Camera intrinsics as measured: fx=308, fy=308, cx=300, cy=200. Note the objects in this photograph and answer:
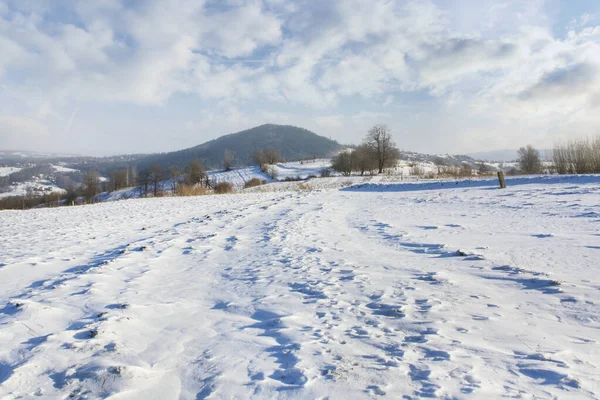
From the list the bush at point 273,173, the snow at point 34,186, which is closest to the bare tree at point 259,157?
the bush at point 273,173

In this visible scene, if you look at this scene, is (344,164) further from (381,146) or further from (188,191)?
(188,191)

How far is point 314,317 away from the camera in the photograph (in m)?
3.29

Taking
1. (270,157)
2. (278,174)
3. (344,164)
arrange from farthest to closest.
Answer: (270,157) → (278,174) → (344,164)

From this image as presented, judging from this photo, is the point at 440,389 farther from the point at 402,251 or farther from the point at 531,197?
the point at 531,197

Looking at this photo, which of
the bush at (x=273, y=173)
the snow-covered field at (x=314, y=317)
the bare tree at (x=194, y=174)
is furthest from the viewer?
the bush at (x=273, y=173)

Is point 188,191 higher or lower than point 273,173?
lower

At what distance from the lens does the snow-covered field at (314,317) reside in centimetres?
220

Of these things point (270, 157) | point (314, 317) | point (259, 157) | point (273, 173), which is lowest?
point (314, 317)

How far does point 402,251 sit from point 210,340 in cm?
395

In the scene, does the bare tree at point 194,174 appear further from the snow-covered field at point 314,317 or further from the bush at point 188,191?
the snow-covered field at point 314,317

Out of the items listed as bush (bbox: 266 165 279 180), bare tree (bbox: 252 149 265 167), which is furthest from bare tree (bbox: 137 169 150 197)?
bare tree (bbox: 252 149 265 167)

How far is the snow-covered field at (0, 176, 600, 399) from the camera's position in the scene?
7.23ft

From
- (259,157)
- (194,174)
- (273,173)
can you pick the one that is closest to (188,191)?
(194,174)

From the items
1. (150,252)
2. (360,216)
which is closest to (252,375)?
(150,252)
